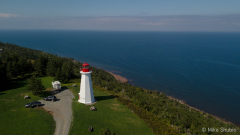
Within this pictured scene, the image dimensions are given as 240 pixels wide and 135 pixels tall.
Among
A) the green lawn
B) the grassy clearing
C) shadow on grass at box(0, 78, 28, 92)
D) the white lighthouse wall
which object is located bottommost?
the green lawn

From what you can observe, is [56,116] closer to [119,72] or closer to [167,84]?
[167,84]

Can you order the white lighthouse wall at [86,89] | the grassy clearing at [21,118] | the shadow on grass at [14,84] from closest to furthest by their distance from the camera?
1. the grassy clearing at [21,118]
2. the white lighthouse wall at [86,89]
3. the shadow on grass at [14,84]

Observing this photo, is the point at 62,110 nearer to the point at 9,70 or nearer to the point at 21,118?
the point at 21,118

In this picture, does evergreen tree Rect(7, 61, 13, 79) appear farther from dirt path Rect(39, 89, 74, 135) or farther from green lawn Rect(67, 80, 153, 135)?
green lawn Rect(67, 80, 153, 135)

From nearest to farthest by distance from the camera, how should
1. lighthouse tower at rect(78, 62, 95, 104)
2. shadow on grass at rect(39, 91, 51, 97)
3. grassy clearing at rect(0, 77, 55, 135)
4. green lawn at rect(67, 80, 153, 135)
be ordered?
grassy clearing at rect(0, 77, 55, 135) → green lawn at rect(67, 80, 153, 135) → lighthouse tower at rect(78, 62, 95, 104) → shadow on grass at rect(39, 91, 51, 97)

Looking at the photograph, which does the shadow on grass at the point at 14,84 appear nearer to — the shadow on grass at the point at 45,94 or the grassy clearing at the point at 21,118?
the grassy clearing at the point at 21,118

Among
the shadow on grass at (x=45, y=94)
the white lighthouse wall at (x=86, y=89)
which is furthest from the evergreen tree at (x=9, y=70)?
the white lighthouse wall at (x=86, y=89)

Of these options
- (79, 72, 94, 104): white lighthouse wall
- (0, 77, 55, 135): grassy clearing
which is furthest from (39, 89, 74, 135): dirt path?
(79, 72, 94, 104): white lighthouse wall
